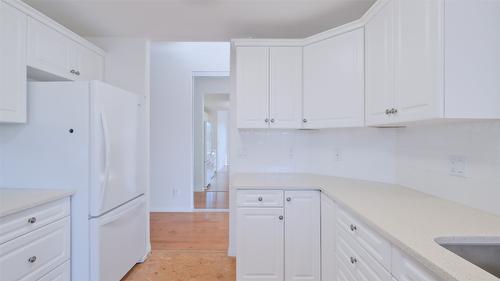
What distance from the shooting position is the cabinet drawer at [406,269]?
2.59 feet

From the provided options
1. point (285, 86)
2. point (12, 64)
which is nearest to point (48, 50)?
point (12, 64)

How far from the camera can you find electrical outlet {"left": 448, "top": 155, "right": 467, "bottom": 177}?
4.23 ft

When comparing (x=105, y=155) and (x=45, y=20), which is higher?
(x=45, y=20)

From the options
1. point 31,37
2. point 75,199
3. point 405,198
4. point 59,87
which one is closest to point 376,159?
point 405,198

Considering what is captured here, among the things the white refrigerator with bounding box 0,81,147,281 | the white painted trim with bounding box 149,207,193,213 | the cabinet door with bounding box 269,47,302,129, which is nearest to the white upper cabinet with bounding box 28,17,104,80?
the white refrigerator with bounding box 0,81,147,281

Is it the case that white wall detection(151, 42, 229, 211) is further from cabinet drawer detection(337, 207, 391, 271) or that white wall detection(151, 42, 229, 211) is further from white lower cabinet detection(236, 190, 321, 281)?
cabinet drawer detection(337, 207, 391, 271)

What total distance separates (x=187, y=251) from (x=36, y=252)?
1.45 meters

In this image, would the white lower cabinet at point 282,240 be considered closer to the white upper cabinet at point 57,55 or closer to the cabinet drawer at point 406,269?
the cabinet drawer at point 406,269

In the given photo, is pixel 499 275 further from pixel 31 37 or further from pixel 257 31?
pixel 31 37

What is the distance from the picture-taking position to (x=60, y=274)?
1.62 meters

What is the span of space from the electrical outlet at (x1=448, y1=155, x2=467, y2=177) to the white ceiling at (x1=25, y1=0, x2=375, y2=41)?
137 centimetres

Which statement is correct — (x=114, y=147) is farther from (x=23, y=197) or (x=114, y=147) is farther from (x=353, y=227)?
(x=353, y=227)

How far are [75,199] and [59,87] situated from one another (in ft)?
2.72

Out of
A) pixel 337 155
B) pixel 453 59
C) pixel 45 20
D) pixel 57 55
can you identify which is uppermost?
pixel 45 20
